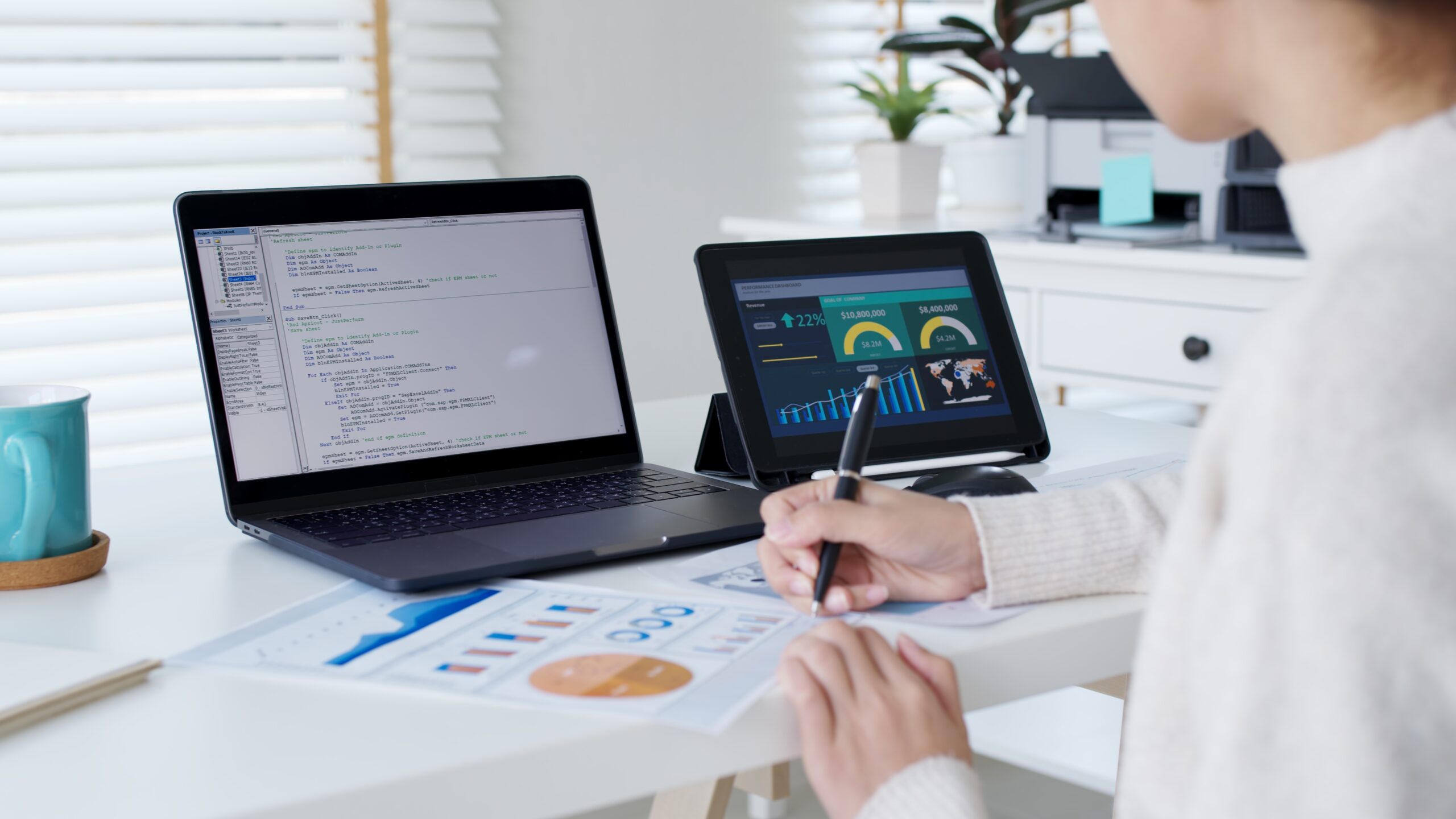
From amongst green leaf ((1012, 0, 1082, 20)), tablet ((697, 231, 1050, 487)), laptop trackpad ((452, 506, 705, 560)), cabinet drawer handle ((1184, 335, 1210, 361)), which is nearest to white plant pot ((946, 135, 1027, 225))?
green leaf ((1012, 0, 1082, 20))

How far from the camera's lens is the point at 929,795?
62 cm

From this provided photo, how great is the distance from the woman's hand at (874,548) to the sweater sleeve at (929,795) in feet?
0.48

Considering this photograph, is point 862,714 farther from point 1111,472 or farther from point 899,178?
point 899,178

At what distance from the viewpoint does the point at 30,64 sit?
2.09 m

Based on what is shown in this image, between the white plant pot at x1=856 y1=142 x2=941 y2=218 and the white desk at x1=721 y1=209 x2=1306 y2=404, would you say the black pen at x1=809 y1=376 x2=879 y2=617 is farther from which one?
the white plant pot at x1=856 y1=142 x2=941 y2=218

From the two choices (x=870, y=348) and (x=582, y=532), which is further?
(x=870, y=348)

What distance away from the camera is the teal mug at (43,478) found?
32.3 inches

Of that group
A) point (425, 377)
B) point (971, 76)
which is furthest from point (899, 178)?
point (425, 377)

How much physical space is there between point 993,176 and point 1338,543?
2.29m

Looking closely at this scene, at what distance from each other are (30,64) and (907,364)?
1627 millimetres

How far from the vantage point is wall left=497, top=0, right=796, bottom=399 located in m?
2.63

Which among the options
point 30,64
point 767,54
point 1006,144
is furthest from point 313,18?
point 1006,144

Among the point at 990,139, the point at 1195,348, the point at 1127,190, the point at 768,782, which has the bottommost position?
the point at 768,782

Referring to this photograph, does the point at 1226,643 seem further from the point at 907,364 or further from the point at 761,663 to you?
the point at 907,364
